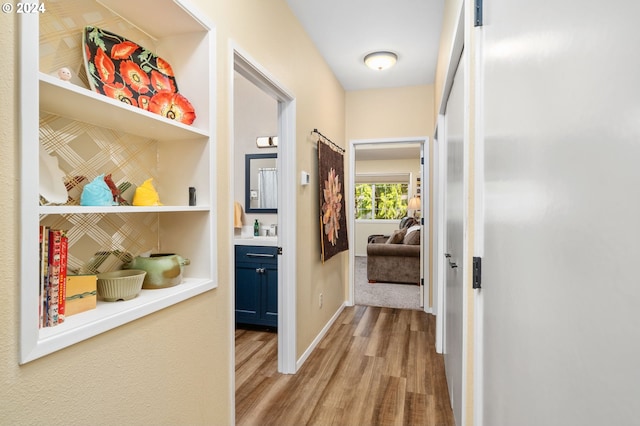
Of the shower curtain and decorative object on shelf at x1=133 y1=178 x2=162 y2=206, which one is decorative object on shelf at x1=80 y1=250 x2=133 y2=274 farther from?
the shower curtain

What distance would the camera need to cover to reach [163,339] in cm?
132

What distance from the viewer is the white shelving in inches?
33.5

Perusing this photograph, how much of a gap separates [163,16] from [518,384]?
170 centimetres

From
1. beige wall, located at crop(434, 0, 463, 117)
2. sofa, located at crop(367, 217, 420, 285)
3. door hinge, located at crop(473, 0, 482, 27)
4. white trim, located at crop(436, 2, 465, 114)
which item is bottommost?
sofa, located at crop(367, 217, 420, 285)

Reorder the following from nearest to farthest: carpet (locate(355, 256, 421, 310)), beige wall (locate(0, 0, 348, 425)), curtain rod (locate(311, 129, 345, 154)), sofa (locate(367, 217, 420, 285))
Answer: beige wall (locate(0, 0, 348, 425))
curtain rod (locate(311, 129, 345, 154))
carpet (locate(355, 256, 421, 310))
sofa (locate(367, 217, 420, 285))

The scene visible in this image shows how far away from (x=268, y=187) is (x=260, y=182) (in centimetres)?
11

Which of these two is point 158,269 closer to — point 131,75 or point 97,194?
point 97,194

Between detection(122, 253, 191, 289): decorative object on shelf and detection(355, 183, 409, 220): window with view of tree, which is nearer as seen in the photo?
detection(122, 253, 191, 289): decorative object on shelf

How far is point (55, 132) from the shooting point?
113 cm

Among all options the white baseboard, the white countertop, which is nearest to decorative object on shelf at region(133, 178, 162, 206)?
the white baseboard

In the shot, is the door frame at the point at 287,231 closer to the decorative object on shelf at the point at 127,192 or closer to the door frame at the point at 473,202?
the decorative object on shelf at the point at 127,192

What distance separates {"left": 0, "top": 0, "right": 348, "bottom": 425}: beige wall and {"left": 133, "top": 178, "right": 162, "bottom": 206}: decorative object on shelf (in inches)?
12.4

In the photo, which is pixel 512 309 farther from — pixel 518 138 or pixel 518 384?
pixel 518 138

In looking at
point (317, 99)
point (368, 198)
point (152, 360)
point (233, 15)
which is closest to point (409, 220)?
point (368, 198)
